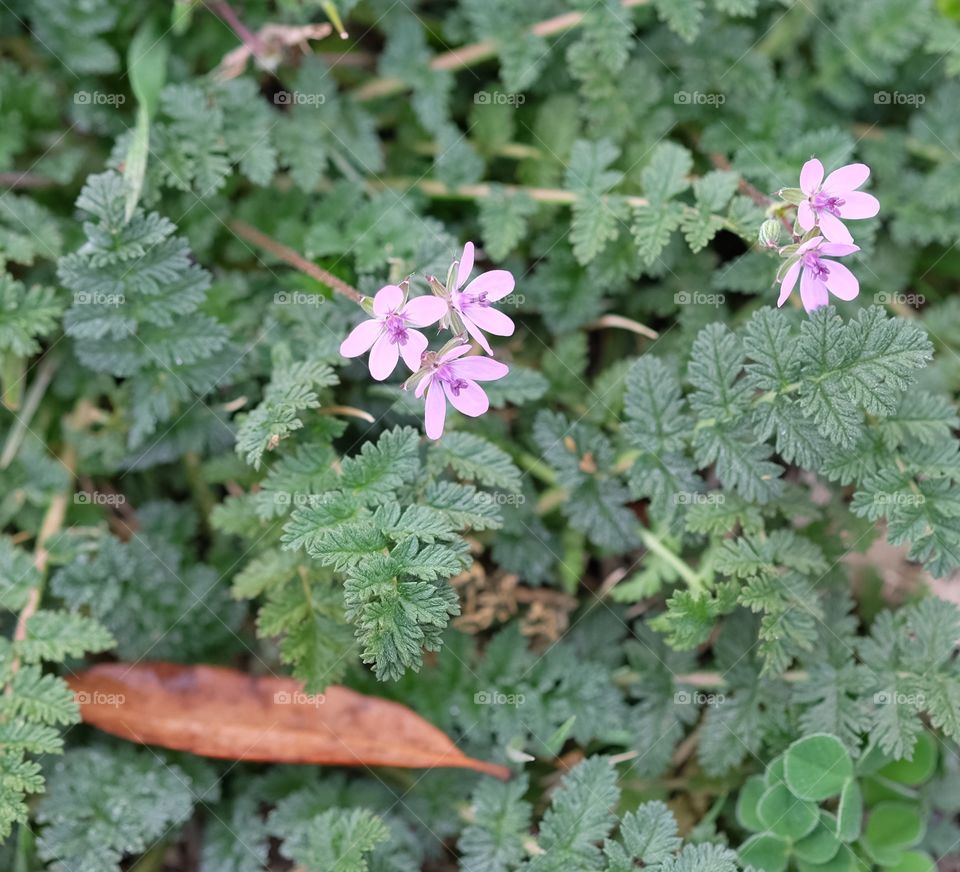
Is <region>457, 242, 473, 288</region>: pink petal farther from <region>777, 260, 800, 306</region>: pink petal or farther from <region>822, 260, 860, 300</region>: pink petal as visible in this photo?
<region>822, 260, 860, 300</region>: pink petal

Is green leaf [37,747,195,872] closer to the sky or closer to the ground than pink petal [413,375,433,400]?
closer to the ground

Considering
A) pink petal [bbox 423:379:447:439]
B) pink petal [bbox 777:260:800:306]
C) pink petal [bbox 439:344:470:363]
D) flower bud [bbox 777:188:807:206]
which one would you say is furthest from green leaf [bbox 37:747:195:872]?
flower bud [bbox 777:188:807:206]

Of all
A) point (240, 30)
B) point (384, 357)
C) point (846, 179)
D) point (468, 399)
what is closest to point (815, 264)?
point (846, 179)

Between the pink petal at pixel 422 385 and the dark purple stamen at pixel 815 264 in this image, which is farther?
the dark purple stamen at pixel 815 264

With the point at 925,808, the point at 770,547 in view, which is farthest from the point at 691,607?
the point at 925,808

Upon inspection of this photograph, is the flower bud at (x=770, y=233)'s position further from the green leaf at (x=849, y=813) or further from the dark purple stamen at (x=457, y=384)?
the green leaf at (x=849, y=813)

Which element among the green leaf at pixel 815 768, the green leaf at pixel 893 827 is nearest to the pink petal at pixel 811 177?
the green leaf at pixel 815 768

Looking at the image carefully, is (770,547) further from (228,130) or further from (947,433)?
(228,130)
